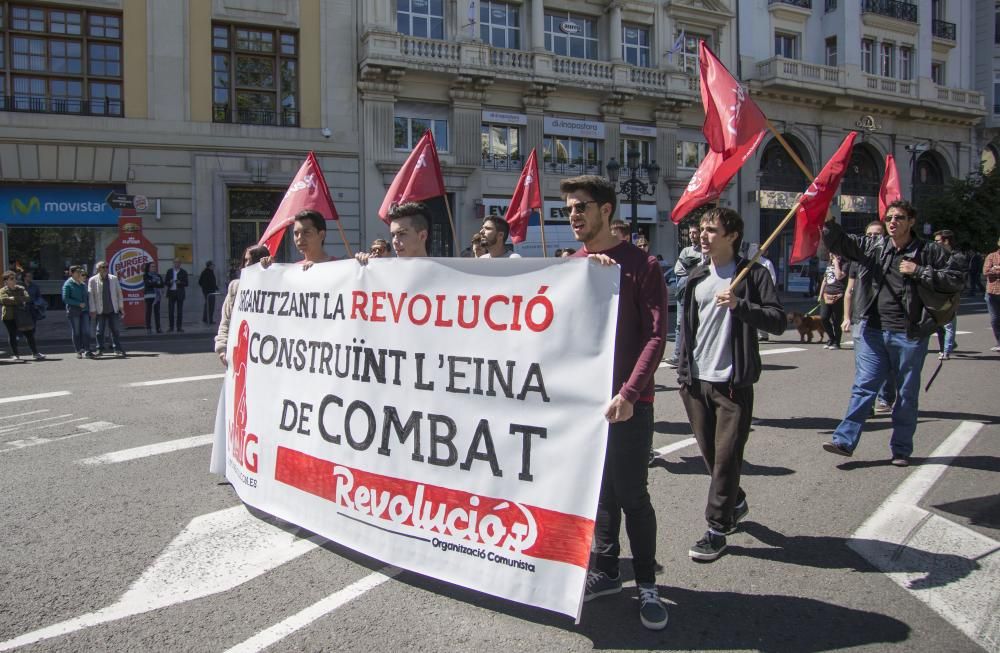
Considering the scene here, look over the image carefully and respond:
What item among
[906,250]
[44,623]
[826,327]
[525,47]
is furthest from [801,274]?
[44,623]

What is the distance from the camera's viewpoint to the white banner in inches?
126

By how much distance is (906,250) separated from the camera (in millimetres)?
5887

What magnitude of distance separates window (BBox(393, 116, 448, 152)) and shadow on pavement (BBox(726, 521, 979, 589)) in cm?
2282

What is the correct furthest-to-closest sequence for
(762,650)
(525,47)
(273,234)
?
(525,47), (273,234), (762,650)

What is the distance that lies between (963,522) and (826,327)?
378 inches

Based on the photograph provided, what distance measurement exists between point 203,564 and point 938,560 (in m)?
3.87

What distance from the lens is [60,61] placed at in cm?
2183

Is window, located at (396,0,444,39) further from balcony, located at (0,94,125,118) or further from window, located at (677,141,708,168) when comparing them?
window, located at (677,141,708,168)

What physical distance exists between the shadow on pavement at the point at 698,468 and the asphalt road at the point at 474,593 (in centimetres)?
3

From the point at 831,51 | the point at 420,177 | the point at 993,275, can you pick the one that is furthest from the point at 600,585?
the point at 831,51

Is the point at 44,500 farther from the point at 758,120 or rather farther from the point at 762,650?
the point at 758,120

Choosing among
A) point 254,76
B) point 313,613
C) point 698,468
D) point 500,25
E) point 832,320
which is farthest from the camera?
point 500,25

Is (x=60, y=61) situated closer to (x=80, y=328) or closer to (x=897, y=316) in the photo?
(x=80, y=328)

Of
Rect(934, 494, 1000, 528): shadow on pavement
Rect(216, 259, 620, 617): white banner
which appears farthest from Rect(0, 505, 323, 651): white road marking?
Rect(934, 494, 1000, 528): shadow on pavement
